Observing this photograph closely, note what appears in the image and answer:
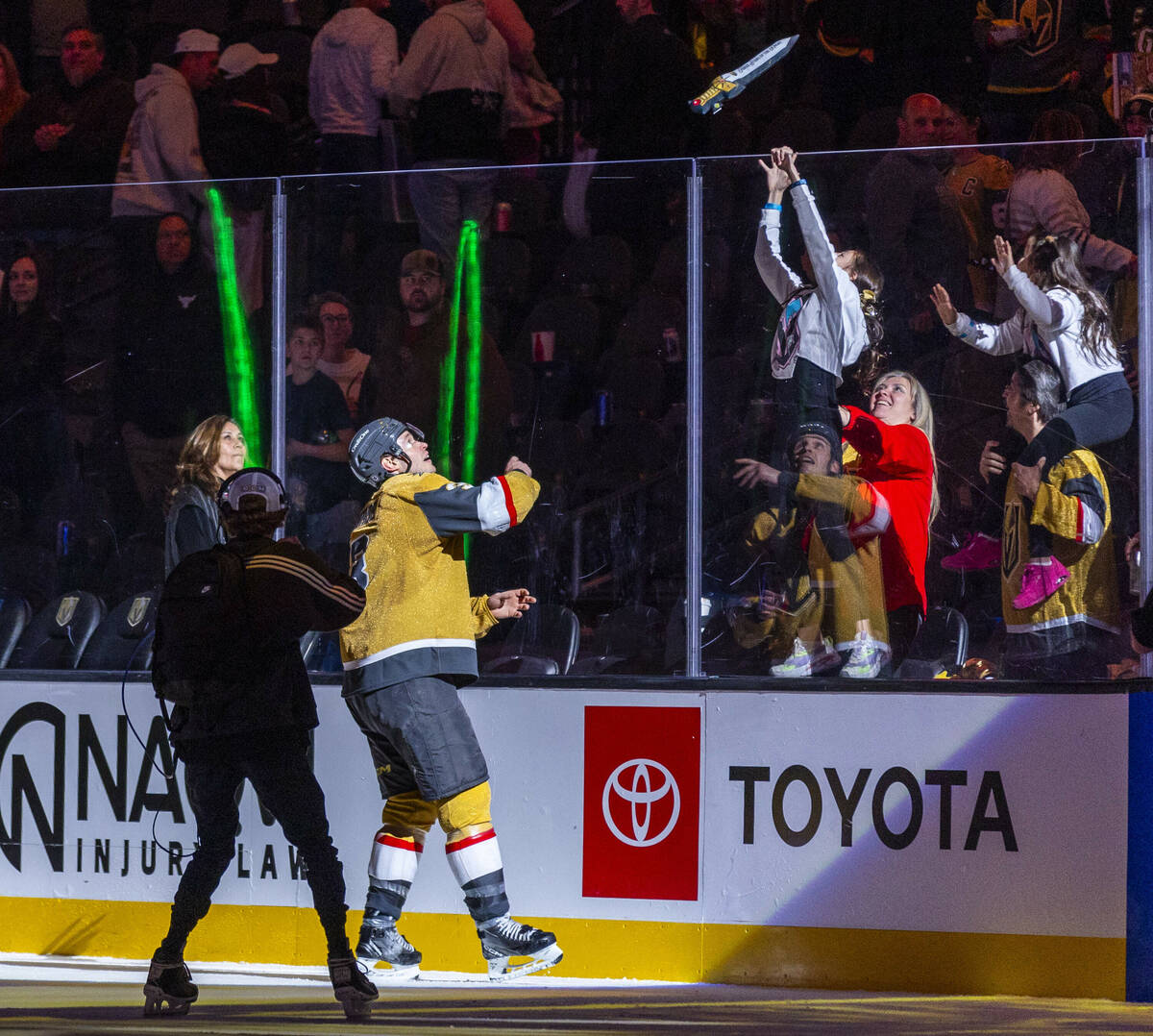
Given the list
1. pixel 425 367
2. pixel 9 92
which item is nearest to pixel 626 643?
pixel 425 367

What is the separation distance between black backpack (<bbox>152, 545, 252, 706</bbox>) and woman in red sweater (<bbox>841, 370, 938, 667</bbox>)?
2012 mm

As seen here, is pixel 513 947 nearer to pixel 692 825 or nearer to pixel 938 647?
pixel 692 825

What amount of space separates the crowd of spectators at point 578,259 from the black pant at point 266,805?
1.37 meters

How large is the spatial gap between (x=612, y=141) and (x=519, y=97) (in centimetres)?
57

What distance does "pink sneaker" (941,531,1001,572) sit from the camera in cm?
516

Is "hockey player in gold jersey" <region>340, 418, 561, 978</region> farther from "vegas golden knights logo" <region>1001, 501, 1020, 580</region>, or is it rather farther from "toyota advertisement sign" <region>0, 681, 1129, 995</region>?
"vegas golden knights logo" <region>1001, 501, 1020, 580</region>

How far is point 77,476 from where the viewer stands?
19.7ft

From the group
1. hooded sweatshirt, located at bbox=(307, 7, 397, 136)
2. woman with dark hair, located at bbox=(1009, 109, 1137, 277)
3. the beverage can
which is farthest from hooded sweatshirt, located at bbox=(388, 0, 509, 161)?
woman with dark hair, located at bbox=(1009, 109, 1137, 277)

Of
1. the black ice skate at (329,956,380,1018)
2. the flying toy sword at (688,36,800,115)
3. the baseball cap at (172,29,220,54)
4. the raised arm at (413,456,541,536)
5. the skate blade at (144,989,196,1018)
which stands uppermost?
the baseball cap at (172,29,220,54)

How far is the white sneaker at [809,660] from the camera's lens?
523 cm

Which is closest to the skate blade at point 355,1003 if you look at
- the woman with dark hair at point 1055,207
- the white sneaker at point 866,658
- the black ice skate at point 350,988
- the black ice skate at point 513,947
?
the black ice skate at point 350,988

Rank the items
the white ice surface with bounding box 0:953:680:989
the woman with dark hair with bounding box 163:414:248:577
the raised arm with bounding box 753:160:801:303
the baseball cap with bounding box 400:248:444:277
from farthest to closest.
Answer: the baseball cap with bounding box 400:248:444:277, the woman with dark hair with bounding box 163:414:248:577, the raised arm with bounding box 753:160:801:303, the white ice surface with bounding box 0:953:680:989

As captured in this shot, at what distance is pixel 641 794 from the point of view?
5203 mm

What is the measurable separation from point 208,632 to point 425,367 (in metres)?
1.55
